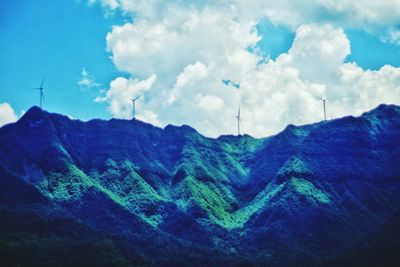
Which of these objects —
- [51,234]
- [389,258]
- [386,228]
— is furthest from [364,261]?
[51,234]

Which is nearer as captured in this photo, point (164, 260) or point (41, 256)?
point (41, 256)

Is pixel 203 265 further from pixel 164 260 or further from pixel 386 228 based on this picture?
pixel 386 228

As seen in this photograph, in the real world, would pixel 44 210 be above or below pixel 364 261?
above

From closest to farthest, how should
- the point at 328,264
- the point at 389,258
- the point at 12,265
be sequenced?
the point at 12,265
the point at 389,258
the point at 328,264

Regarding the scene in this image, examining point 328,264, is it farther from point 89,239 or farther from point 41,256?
point 41,256

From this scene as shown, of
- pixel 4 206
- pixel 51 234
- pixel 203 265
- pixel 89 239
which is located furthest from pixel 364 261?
pixel 4 206

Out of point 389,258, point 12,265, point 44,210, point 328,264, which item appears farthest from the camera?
point 44,210

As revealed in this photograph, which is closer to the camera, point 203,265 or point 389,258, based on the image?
point 389,258

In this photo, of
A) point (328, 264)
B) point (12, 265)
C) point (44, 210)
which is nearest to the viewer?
point (12, 265)

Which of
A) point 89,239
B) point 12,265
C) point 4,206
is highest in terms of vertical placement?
point 4,206
